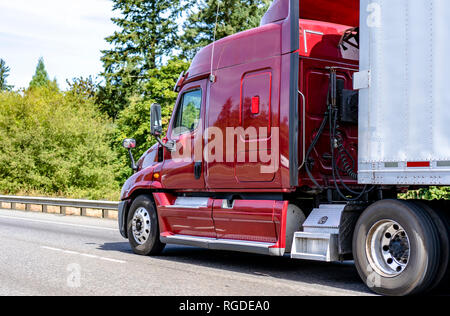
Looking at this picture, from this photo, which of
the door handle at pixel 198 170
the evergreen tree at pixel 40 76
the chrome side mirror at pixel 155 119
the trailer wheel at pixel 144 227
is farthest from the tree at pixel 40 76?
the door handle at pixel 198 170

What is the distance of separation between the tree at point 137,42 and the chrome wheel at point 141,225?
117 feet

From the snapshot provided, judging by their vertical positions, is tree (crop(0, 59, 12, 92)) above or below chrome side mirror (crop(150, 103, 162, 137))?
above

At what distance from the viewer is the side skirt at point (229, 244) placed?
761 centimetres

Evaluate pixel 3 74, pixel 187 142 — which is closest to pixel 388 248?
pixel 187 142

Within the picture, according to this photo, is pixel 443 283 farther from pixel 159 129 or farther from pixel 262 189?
pixel 159 129

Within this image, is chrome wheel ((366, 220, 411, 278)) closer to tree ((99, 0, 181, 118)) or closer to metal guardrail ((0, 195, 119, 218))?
metal guardrail ((0, 195, 119, 218))

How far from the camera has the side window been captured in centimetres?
941

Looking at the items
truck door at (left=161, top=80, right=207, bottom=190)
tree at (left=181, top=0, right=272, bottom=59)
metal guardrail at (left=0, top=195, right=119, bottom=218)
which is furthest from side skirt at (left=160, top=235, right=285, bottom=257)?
tree at (left=181, top=0, right=272, bottom=59)

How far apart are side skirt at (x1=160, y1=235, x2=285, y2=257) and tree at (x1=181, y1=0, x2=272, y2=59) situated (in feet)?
103

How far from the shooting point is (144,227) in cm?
991

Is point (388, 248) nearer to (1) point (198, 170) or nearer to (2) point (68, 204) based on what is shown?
(1) point (198, 170)

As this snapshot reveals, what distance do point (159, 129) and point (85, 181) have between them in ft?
87.7
